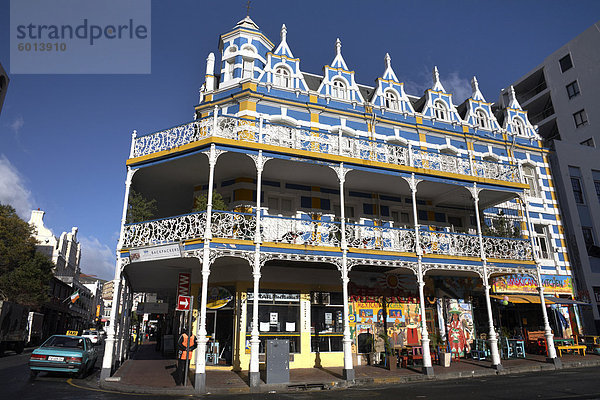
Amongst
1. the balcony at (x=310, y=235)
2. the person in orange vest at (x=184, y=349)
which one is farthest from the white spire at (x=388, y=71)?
the person in orange vest at (x=184, y=349)

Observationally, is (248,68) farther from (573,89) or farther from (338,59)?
(573,89)

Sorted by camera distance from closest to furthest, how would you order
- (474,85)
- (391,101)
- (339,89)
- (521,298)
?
(521,298)
(339,89)
(391,101)
(474,85)

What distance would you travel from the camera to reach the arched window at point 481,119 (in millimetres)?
23039

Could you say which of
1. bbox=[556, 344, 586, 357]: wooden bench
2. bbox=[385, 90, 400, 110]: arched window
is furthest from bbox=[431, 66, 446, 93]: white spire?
bbox=[556, 344, 586, 357]: wooden bench

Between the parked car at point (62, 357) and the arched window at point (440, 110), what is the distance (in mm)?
19817

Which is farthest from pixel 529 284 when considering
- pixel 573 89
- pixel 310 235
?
pixel 573 89

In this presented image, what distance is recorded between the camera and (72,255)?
70625mm

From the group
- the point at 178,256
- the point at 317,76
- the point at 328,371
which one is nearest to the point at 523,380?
the point at 328,371

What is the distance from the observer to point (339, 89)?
2008 centimetres

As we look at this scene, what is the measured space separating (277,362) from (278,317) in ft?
11.5

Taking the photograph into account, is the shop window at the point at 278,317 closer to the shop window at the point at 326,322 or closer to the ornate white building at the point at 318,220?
the ornate white building at the point at 318,220

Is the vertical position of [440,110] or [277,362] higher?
[440,110]

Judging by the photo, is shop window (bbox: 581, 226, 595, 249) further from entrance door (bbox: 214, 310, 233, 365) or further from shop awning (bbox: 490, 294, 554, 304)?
entrance door (bbox: 214, 310, 233, 365)

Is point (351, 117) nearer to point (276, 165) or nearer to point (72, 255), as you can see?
point (276, 165)
